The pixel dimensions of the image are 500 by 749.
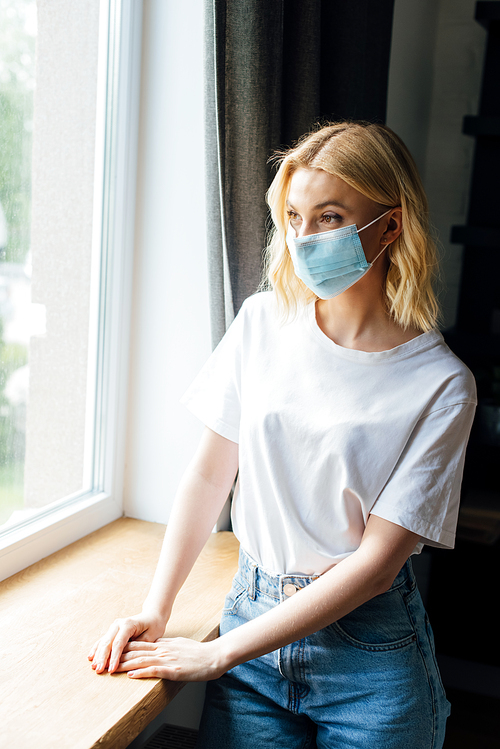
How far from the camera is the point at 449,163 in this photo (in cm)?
211

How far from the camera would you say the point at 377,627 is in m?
1.06

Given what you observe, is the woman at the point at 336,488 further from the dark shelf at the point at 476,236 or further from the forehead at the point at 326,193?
the dark shelf at the point at 476,236

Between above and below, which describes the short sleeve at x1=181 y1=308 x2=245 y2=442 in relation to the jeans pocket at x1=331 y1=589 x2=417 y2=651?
above

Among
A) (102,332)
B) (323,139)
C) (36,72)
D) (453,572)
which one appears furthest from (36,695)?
(453,572)

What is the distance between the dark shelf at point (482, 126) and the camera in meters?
1.98

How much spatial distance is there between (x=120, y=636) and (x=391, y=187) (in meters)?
0.82

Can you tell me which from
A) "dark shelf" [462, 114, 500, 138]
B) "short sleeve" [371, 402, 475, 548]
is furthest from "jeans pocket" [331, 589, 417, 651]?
"dark shelf" [462, 114, 500, 138]

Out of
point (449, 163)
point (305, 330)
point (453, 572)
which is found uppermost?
point (449, 163)

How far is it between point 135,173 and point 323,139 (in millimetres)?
575

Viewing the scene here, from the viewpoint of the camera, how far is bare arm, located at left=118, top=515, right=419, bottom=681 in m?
0.99

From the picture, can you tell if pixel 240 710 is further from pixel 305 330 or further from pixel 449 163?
pixel 449 163

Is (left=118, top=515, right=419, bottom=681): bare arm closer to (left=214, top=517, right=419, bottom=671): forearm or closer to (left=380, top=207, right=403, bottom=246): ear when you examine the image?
(left=214, top=517, right=419, bottom=671): forearm

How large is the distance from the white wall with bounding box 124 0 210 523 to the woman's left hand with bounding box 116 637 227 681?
23.2 inches

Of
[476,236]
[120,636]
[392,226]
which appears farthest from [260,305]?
[476,236]
